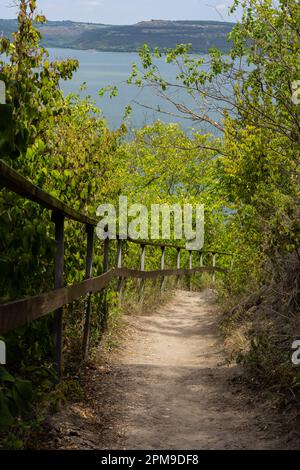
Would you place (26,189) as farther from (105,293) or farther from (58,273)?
(105,293)

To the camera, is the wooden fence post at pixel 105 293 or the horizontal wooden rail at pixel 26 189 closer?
the horizontal wooden rail at pixel 26 189

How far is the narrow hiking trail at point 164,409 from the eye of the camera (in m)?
4.88

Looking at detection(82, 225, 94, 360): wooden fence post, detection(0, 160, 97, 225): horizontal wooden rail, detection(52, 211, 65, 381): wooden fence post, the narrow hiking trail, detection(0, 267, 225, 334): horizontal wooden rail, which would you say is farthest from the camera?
detection(82, 225, 94, 360): wooden fence post

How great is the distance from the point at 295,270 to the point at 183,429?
2.51 meters

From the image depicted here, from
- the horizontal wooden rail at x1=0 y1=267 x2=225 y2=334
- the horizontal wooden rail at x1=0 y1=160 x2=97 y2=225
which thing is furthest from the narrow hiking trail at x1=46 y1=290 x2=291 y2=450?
the horizontal wooden rail at x1=0 y1=160 x2=97 y2=225

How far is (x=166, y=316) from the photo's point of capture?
1357cm

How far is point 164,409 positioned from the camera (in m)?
5.93

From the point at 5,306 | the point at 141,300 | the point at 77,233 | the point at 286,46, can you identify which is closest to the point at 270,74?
the point at 286,46

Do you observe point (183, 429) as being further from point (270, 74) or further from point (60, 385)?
point (270, 74)

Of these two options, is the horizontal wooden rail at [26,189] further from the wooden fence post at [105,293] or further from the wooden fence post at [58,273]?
the wooden fence post at [105,293]

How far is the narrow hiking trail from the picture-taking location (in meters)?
4.88

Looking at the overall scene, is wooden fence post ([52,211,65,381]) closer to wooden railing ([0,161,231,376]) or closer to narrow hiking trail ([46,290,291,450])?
wooden railing ([0,161,231,376])

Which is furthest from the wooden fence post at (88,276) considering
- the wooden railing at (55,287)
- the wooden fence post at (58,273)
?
the wooden fence post at (58,273)

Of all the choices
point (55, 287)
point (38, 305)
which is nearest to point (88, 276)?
point (55, 287)
